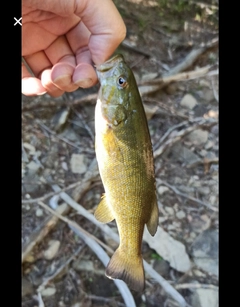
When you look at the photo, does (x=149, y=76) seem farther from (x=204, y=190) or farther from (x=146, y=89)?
(x=204, y=190)

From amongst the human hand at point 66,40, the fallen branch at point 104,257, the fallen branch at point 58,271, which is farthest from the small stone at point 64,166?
the human hand at point 66,40

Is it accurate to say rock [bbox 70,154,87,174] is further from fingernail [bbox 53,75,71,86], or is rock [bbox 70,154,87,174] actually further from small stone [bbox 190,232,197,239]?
fingernail [bbox 53,75,71,86]

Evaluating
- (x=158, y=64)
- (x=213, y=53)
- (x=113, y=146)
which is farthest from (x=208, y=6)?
(x=113, y=146)

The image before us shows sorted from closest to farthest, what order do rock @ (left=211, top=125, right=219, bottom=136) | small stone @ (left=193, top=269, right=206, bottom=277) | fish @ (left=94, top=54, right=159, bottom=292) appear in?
fish @ (left=94, top=54, right=159, bottom=292) → small stone @ (left=193, top=269, right=206, bottom=277) → rock @ (left=211, top=125, right=219, bottom=136)

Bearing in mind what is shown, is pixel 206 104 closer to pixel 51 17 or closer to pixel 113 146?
pixel 51 17

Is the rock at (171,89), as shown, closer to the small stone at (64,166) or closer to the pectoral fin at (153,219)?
the small stone at (64,166)

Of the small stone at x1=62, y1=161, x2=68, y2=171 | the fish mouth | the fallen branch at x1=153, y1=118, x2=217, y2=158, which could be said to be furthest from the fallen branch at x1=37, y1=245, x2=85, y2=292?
the fish mouth

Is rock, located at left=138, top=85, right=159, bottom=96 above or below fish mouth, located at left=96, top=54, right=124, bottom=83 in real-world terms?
below
